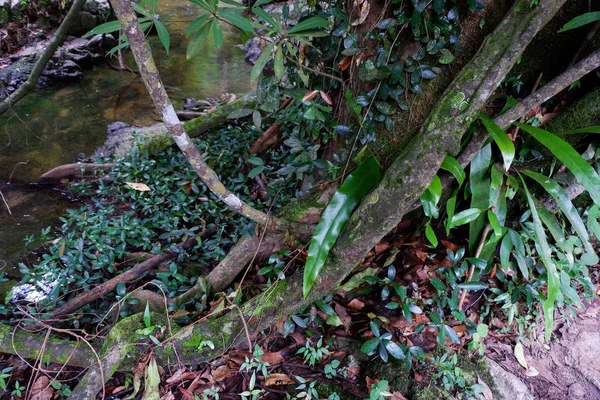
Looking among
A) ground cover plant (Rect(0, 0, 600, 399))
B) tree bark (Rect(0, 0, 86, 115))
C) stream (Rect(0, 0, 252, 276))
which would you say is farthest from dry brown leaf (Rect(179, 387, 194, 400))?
tree bark (Rect(0, 0, 86, 115))

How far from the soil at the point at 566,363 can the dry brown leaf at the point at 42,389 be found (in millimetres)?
2277

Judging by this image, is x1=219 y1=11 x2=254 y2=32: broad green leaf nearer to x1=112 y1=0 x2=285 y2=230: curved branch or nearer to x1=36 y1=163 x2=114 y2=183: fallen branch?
→ x1=112 y1=0 x2=285 y2=230: curved branch

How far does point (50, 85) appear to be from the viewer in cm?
545

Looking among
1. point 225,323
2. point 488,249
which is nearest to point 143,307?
point 225,323

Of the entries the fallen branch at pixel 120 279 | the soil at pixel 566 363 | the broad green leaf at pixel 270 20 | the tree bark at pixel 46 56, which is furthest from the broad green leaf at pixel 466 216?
the tree bark at pixel 46 56

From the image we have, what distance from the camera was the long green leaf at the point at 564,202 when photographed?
6.62ft

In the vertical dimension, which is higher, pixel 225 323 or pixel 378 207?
pixel 378 207

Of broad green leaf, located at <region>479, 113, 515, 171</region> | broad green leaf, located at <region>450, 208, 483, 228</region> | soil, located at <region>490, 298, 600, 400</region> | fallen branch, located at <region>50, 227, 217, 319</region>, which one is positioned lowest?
soil, located at <region>490, 298, 600, 400</region>

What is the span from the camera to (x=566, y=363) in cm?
220

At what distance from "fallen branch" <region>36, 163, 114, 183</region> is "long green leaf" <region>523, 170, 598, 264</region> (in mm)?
3496

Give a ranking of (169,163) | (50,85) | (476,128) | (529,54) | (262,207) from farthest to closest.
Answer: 1. (50,85)
2. (169,163)
3. (262,207)
4. (529,54)
5. (476,128)

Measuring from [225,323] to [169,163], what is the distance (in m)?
2.11

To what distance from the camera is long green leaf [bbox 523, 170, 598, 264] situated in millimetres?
2018

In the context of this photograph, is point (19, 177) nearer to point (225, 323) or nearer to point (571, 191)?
point (225, 323)
